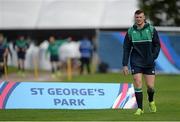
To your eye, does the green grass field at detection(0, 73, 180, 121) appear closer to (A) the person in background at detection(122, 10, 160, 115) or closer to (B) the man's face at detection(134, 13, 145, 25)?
(A) the person in background at detection(122, 10, 160, 115)

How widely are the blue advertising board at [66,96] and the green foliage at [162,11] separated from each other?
29341mm

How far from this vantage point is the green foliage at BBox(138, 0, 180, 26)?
46.3m

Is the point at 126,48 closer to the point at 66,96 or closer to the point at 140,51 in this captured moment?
the point at 140,51

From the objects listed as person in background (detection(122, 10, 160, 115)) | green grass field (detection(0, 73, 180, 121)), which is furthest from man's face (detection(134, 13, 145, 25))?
green grass field (detection(0, 73, 180, 121))

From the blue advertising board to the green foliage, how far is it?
96.3ft

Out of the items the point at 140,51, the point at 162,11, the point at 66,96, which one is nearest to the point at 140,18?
the point at 140,51

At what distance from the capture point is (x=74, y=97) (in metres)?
17.0

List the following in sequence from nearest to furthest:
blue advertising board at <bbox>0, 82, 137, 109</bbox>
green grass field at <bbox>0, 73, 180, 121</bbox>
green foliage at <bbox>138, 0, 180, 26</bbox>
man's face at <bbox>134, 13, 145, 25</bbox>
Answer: green grass field at <bbox>0, 73, 180, 121</bbox>, man's face at <bbox>134, 13, 145, 25</bbox>, blue advertising board at <bbox>0, 82, 137, 109</bbox>, green foliage at <bbox>138, 0, 180, 26</bbox>

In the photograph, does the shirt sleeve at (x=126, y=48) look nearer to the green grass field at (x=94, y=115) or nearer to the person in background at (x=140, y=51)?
the person in background at (x=140, y=51)

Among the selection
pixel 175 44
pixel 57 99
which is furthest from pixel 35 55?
pixel 57 99

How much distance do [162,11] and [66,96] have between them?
99.7ft

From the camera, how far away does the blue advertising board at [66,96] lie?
1702cm

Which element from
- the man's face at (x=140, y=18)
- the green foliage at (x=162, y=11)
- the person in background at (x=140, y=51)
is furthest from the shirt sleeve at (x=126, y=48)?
the green foliage at (x=162, y=11)

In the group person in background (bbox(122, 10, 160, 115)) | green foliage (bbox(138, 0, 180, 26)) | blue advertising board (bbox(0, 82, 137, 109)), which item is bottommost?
green foliage (bbox(138, 0, 180, 26))
